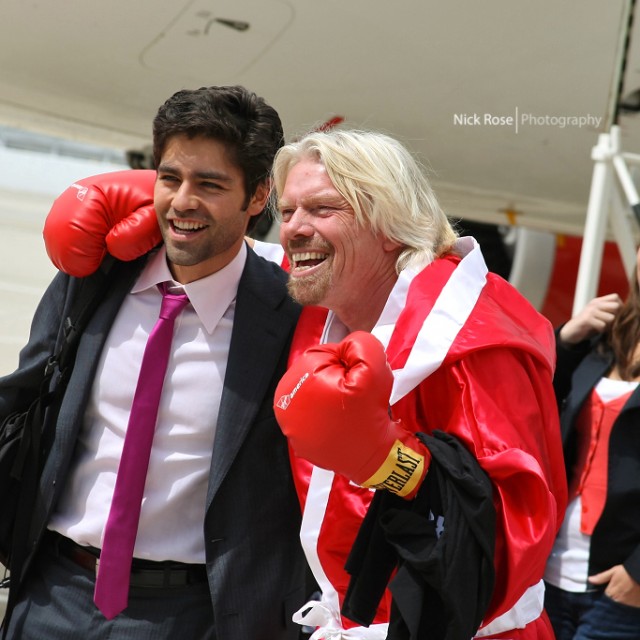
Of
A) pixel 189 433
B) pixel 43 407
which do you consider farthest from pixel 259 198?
pixel 43 407

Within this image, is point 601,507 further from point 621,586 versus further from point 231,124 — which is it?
point 231,124

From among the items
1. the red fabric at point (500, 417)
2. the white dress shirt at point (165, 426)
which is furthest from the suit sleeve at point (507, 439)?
the white dress shirt at point (165, 426)

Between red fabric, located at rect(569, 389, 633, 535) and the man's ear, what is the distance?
1.13m

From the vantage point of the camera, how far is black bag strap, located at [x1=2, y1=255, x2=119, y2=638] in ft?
6.49

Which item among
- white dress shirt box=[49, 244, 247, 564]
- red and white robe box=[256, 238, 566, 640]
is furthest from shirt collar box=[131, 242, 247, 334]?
red and white robe box=[256, 238, 566, 640]

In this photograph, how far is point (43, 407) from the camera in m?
2.02

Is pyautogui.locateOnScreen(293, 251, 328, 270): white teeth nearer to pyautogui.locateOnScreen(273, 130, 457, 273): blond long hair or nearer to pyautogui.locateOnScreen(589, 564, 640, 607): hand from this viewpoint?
pyautogui.locateOnScreen(273, 130, 457, 273): blond long hair

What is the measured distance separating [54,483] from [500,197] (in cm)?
453

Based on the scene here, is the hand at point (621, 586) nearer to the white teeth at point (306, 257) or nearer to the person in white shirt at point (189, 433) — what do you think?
the person in white shirt at point (189, 433)

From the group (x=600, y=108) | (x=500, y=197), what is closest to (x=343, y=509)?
(x=600, y=108)

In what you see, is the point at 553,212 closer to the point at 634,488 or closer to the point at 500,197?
the point at 500,197

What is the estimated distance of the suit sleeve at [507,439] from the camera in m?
1.51

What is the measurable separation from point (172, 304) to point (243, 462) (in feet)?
1.24

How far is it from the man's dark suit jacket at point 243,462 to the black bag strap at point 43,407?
2 centimetres
